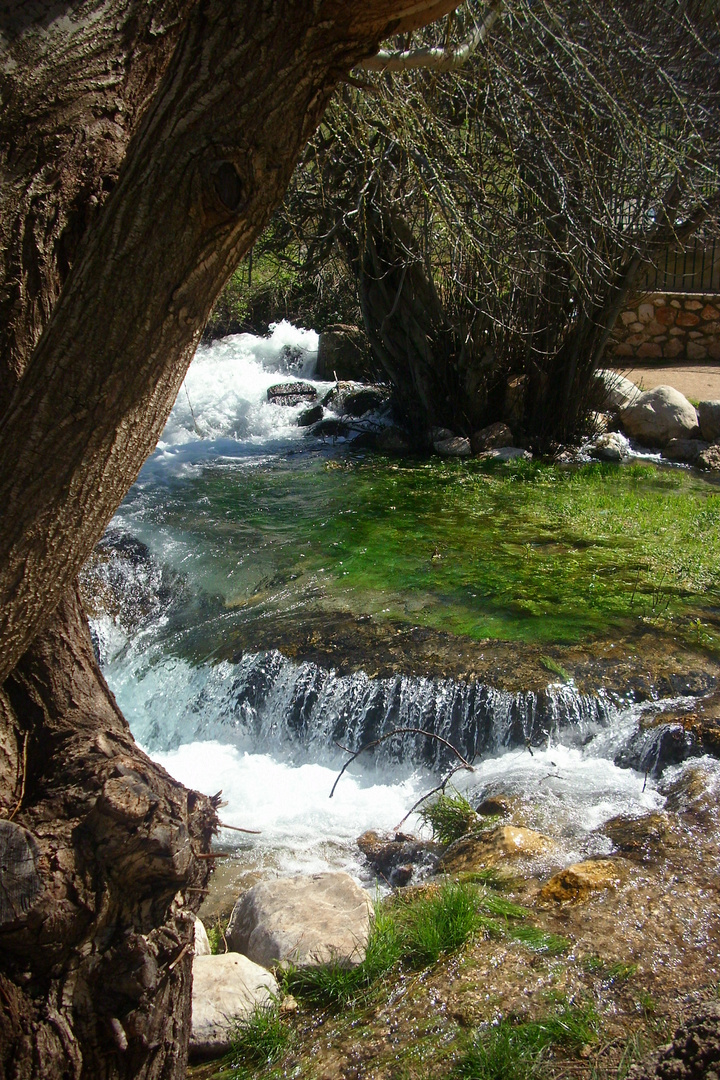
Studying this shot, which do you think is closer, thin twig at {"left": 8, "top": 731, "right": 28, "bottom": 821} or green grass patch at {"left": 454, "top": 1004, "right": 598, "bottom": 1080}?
thin twig at {"left": 8, "top": 731, "right": 28, "bottom": 821}

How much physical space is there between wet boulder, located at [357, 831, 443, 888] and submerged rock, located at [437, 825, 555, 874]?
0.12 m

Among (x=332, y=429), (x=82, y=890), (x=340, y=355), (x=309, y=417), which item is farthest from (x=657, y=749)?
(x=340, y=355)

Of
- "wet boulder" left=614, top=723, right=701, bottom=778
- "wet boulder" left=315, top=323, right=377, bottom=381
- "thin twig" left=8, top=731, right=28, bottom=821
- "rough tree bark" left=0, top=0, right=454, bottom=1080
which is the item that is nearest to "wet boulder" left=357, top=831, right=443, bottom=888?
"wet boulder" left=614, top=723, right=701, bottom=778

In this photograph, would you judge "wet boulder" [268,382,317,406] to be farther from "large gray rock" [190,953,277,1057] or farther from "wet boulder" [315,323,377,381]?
"large gray rock" [190,953,277,1057]

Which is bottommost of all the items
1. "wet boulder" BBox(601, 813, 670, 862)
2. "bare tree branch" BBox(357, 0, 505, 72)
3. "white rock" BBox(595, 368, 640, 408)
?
"wet boulder" BBox(601, 813, 670, 862)

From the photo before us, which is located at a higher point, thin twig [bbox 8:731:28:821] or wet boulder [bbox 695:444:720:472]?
wet boulder [bbox 695:444:720:472]

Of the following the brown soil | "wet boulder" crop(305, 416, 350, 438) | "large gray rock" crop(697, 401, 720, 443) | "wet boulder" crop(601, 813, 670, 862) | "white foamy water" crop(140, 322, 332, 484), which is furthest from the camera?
"wet boulder" crop(305, 416, 350, 438)

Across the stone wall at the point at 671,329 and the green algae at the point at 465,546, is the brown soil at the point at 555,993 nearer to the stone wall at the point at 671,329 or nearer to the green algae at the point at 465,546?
the green algae at the point at 465,546

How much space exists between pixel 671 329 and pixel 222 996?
1440cm

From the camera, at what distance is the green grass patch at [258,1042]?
2791mm

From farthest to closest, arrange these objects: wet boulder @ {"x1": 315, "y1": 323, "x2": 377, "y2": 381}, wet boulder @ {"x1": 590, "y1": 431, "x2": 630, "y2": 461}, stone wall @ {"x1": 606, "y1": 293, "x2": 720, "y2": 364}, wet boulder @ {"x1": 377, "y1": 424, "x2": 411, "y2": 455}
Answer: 1. wet boulder @ {"x1": 315, "y1": 323, "x2": 377, "y2": 381}
2. stone wall @ {"x1": 606, "y1": 293, "x2": 720, "y2": 364}
3. wet boulder @ {"x1": 377, "y1": 424, "x2": 411, "y2": 455}
4. wet boulder @ {"x1": 590, "y1": 431, "x2": 630, "y2": 461}

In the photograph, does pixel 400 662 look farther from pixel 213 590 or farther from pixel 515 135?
pixel 515 135

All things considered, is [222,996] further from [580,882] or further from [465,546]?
[465,546]

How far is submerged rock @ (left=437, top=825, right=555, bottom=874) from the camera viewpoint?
3.92m
